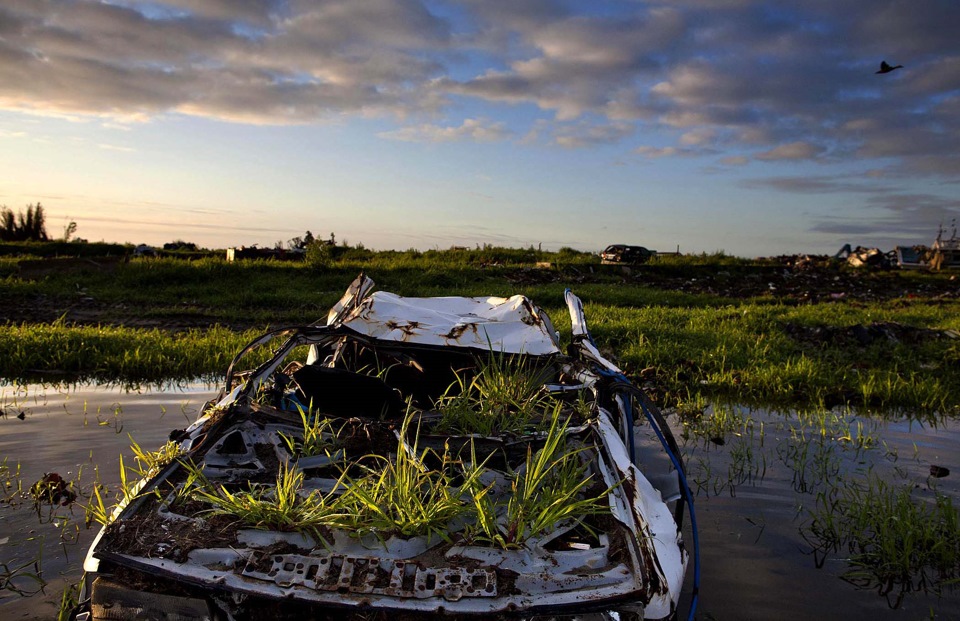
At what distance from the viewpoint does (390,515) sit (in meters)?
2.12

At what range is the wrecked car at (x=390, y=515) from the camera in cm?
174

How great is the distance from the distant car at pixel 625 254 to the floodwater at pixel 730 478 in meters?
17.2

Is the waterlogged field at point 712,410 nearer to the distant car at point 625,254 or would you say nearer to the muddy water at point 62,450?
the muddy water at point 62,450

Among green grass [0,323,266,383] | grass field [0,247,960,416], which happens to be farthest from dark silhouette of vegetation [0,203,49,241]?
green grass [0,323,266,383]

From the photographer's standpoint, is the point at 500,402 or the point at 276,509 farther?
the point at 500,402

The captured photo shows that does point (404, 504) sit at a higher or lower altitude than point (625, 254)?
lower

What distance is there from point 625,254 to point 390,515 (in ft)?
73.3

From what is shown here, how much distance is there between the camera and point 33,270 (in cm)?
1552

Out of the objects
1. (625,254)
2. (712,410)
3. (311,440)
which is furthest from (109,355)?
(625,254)

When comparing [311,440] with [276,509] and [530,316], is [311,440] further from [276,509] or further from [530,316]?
[530,316]

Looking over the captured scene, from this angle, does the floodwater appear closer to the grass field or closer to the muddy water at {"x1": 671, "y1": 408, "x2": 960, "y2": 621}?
the muddy water at {"x1": 671, "y1": 408, "x2": 960, "y2": 621}

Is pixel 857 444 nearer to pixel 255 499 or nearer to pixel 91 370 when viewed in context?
pixel 255 499

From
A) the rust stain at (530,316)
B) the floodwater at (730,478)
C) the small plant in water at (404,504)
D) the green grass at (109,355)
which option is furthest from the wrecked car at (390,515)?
the green grass at (109,355)

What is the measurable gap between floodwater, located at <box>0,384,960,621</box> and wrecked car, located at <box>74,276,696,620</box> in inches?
27.9
